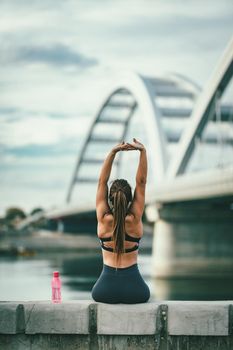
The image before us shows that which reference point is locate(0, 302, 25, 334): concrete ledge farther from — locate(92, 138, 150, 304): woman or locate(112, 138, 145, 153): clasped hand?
locate(112, 138, 145, 153): clasped hand

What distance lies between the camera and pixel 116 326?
714 cm

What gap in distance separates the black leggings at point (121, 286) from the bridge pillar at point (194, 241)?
150 feet

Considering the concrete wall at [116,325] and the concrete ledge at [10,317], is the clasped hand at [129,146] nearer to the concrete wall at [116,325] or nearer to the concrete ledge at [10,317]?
the concrete wall at [116,325]

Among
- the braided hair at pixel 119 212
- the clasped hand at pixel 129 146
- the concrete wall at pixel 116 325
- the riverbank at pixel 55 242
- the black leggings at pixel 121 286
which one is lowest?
the concrete wall at pixel 116 325

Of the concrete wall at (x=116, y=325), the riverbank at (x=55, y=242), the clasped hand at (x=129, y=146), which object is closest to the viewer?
the concrete wall at (x=116, y=325)

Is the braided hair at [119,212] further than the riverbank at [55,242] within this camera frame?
No

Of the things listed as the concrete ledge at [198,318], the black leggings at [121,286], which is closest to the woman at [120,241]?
the black leggings at [121,286]

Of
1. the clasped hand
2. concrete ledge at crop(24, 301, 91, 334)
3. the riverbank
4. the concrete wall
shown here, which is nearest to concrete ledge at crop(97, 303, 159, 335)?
the concrete wall

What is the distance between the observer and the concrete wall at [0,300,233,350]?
709 cm

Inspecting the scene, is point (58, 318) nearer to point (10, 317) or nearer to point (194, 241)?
point (10, 317)

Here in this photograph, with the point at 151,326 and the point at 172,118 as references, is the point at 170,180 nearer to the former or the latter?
the point at 172,118

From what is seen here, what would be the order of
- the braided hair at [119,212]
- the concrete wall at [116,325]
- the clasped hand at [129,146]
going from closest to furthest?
1. the braided hair at [119,212]
2. the concrete wall at [116,325]
3. the clasped hand at [129,146]

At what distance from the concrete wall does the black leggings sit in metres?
0.06

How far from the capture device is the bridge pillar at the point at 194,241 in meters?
53.6
